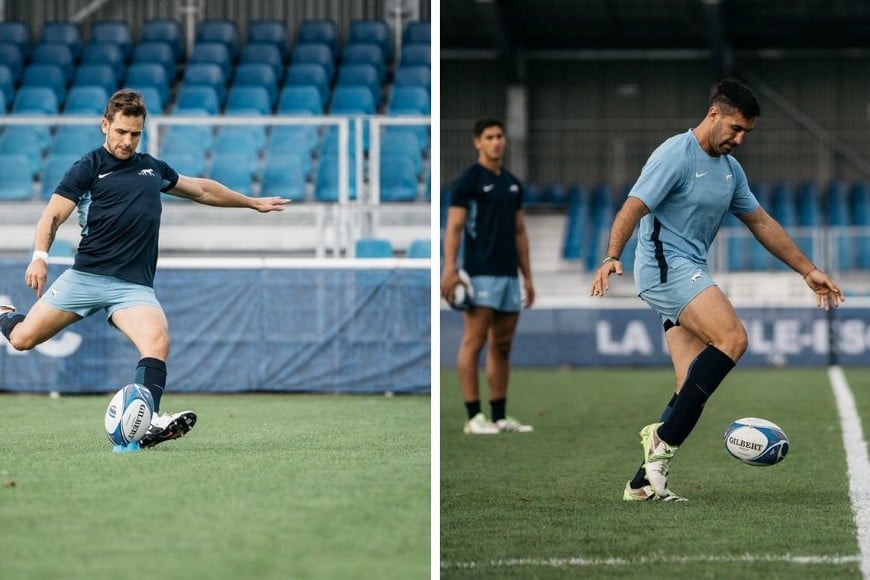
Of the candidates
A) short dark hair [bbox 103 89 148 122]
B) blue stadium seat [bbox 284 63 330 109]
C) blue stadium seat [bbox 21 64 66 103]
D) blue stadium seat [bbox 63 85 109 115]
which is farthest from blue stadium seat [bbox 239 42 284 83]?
short dark hair [bbox 103 89 148 122]

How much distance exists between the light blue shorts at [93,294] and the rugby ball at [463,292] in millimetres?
2963

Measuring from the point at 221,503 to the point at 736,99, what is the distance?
9.12 feet

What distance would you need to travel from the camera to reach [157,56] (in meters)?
19.3

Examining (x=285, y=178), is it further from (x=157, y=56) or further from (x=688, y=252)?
(x=688, y=252)

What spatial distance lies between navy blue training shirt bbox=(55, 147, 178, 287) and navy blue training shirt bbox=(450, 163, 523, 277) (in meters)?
3.05

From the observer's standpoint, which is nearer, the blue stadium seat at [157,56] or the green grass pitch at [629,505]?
the green grass pitch at [629,505]

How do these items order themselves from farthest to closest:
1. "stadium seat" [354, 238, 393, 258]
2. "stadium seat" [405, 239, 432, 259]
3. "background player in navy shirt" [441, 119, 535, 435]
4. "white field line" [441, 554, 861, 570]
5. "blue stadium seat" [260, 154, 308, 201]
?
1. "blue stadium seat" [260, 154, 308, 201]
2. "stadium seat" [405, 239, 432, 259]
3. "stadium seat" [354, 238, 393, 258]
4. "background player in navy shirt" [441, 119, 535, 435]
5. "white field line" [441, 554, 861, 570]

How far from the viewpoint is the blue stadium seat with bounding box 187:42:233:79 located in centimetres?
1919

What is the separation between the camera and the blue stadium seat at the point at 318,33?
19781 millimetres

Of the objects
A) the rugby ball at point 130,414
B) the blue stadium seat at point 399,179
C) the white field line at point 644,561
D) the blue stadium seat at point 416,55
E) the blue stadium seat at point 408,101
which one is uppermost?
the blue stadium seat at point 416,55

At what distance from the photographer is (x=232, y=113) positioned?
17.8 meters

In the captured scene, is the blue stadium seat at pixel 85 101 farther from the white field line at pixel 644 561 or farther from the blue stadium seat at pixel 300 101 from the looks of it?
the white field line at pixel 644 561

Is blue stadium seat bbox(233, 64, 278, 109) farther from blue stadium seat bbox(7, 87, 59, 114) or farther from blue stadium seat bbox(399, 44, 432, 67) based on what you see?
blue stadium seat bbox(7, 87, 59, 114)

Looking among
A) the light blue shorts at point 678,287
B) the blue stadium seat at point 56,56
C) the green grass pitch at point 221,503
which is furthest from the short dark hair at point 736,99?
the blue stadium seat at point 56,56
